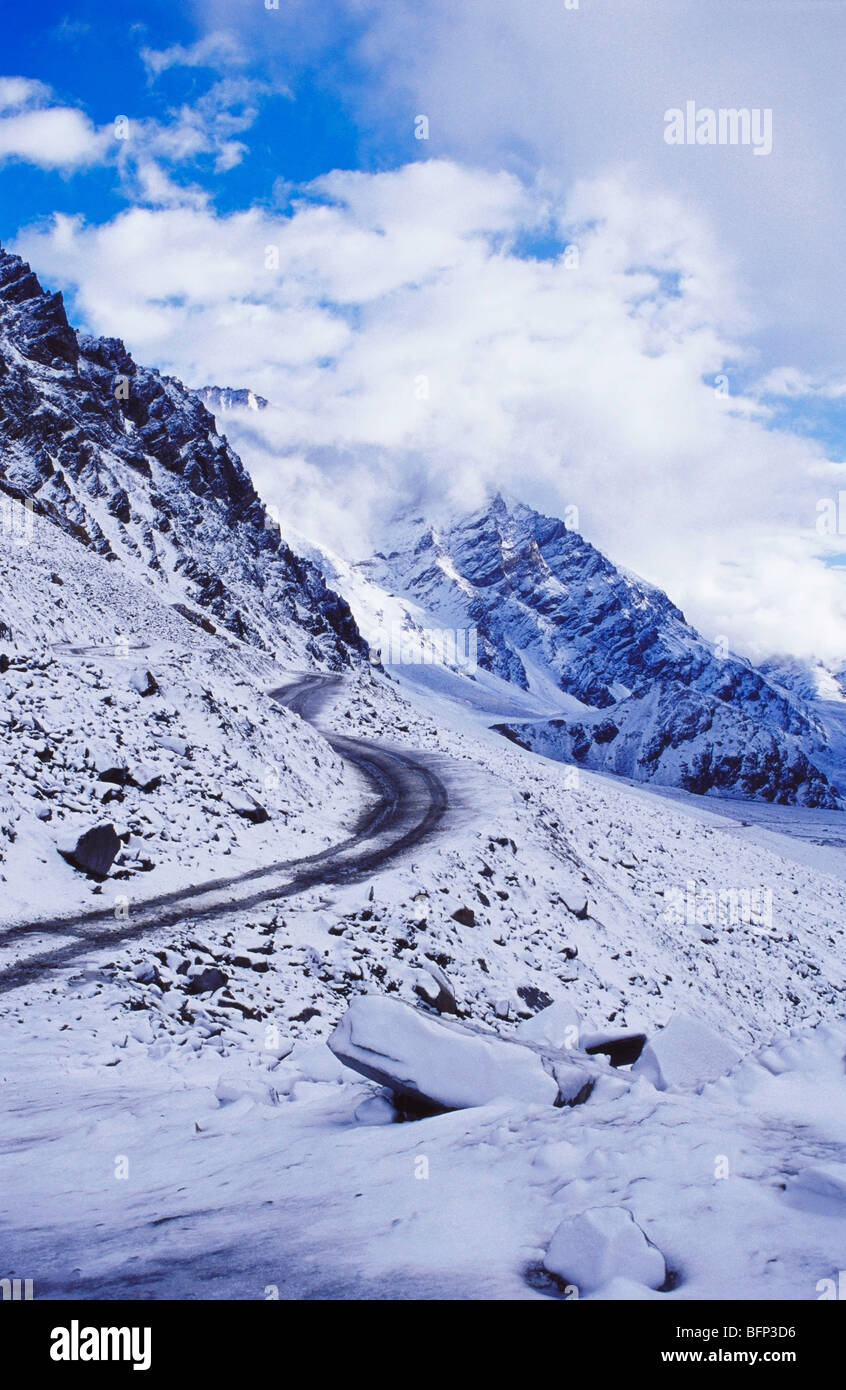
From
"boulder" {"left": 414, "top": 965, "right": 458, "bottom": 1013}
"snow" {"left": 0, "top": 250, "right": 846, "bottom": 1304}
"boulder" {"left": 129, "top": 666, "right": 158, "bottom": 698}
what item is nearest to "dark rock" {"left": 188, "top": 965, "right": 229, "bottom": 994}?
"snow" {"left": 0, "top": 250, "right": 846, "bottom": 1304}

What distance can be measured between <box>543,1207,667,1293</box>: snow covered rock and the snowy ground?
11 cm

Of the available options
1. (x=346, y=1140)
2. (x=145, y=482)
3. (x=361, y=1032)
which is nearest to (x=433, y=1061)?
(x=361, y=1032)

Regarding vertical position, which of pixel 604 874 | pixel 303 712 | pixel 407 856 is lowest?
pixel 604 874

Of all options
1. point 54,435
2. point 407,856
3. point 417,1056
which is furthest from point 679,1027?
point 54,435

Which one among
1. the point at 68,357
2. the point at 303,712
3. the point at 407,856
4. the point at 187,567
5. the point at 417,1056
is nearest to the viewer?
the point at 417,1056

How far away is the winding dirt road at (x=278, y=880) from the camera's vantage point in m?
12.0

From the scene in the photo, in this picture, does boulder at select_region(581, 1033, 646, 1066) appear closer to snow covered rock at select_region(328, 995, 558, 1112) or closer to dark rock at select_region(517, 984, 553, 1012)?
snow covered rock at select_region(328, 995, 558, 1112)

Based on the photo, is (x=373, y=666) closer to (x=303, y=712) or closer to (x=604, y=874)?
(x=303, y=712)

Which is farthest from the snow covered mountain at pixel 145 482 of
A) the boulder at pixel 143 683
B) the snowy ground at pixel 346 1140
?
the snowy ground at pixel 346 1140

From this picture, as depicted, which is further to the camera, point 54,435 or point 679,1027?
point 54,435

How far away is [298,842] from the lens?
19.7m

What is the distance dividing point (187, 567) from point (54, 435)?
19629 millimetres
